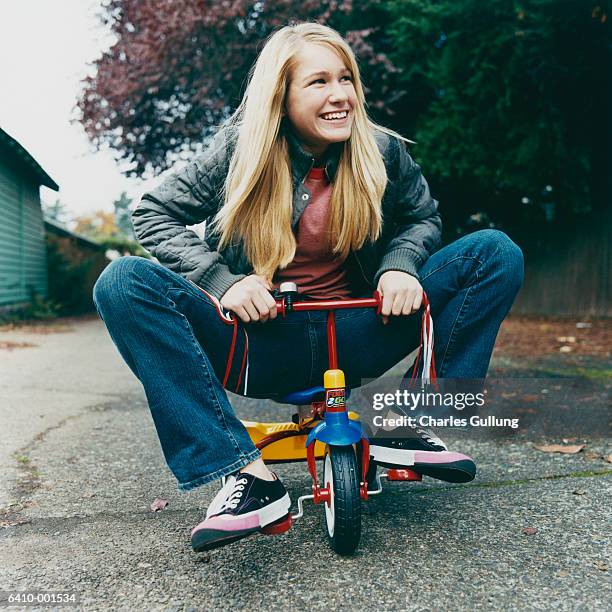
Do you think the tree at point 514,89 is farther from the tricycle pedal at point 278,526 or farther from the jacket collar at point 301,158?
the tricycle pedal at point 278,526

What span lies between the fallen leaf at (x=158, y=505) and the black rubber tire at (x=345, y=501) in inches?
27.4

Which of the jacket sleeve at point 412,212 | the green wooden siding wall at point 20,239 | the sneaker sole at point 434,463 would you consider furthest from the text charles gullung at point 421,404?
the green wooden siding wall at point 20,239

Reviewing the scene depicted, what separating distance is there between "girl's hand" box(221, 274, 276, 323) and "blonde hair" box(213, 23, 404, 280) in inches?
9.2

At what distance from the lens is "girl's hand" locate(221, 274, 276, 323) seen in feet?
5.72

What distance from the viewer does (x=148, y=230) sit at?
2.00m

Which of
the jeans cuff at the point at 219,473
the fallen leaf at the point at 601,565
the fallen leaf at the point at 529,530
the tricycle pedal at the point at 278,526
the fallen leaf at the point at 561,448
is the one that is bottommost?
the fallen leaf at the point at 561,448

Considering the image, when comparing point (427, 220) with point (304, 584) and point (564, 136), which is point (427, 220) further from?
point (564, 136)

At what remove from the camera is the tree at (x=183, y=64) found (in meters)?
9.38

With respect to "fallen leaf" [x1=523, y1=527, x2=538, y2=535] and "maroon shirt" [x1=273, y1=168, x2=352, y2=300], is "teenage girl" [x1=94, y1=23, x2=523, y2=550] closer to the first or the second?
"maroon shirt" [x1=273, y1=168, x2=352, y2=300]

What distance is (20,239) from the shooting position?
1133cm

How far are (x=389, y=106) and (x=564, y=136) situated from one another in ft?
9.32

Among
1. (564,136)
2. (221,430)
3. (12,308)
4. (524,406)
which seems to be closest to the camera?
(221,430)

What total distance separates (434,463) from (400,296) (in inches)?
18.3

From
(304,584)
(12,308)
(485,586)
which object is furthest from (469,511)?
(12,308)
